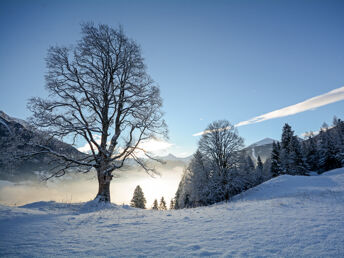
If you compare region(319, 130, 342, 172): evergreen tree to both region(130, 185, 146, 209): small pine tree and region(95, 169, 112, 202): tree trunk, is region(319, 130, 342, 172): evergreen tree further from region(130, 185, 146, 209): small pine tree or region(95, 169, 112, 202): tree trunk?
region(95, 169, 112, 202): tree trunk

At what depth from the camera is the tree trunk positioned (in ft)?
30.2

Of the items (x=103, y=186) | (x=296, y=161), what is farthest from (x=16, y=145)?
(x=296, y=161)

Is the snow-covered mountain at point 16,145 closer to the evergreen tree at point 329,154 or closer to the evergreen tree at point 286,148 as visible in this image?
the evergreen tree at point 286,148

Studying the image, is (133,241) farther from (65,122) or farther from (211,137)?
(211,137)

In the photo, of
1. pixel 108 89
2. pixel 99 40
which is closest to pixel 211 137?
pixel 108 89

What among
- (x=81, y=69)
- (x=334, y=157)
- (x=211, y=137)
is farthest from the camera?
(x=334, y=157)

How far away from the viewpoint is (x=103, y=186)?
30.8ft

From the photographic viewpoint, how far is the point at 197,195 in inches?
902

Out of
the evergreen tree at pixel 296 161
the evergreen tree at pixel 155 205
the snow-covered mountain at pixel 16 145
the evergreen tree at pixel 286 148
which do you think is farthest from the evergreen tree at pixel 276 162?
the snow-covered mountain at pixel 16 145

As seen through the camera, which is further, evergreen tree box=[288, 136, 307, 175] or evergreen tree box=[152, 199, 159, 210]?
evergreen tree box=[152, 199, 159, 210]

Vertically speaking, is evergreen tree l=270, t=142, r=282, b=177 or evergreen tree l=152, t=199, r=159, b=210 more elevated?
evergreen tree l=270, t=142, r=282, b=177

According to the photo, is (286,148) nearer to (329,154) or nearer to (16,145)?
(329,154)

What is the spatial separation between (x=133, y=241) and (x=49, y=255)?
52.4 inches

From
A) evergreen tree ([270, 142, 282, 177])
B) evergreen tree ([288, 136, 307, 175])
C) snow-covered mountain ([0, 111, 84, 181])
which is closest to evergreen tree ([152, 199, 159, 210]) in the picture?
evergreen tree ([270, 142, 282, 177])
